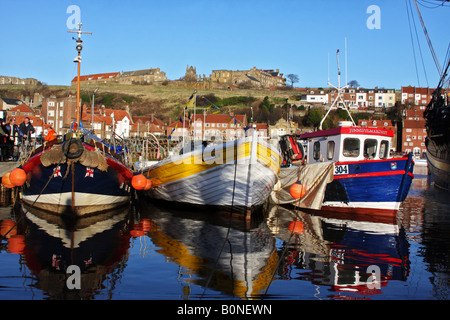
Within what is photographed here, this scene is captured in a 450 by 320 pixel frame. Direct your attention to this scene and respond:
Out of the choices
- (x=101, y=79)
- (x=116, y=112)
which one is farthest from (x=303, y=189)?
(x=101, y=79)

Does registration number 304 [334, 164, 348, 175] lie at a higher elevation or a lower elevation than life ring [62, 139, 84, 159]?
lower

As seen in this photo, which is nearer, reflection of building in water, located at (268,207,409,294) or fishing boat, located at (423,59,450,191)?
reflection of building in water, located at (268,207,409,294)

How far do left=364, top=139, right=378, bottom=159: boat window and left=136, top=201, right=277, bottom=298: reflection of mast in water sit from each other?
5612 mm

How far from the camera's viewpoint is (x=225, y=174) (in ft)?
43.7

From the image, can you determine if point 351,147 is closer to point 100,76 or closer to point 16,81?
point 100,76

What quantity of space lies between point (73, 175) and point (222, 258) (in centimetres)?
633

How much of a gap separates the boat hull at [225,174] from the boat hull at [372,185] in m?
2.58

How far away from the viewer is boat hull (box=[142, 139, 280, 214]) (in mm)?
13094

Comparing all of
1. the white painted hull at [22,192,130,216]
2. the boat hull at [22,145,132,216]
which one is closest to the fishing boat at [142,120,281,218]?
the boat hull at [22,145,132,216]

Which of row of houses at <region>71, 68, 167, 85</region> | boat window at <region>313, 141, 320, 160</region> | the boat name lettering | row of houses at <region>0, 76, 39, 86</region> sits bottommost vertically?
boat window at <region>313, 141, 320, 160</region>

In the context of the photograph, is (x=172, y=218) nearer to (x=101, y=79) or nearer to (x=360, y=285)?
(x=360, y=285)

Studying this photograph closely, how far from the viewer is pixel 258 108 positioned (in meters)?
95.1

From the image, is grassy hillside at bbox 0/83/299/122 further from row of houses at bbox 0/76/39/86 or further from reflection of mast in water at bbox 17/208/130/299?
reflection of mast in water at bbox 17/208/130/299

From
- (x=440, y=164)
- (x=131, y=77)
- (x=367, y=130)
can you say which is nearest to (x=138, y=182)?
(x=367, y=130)
